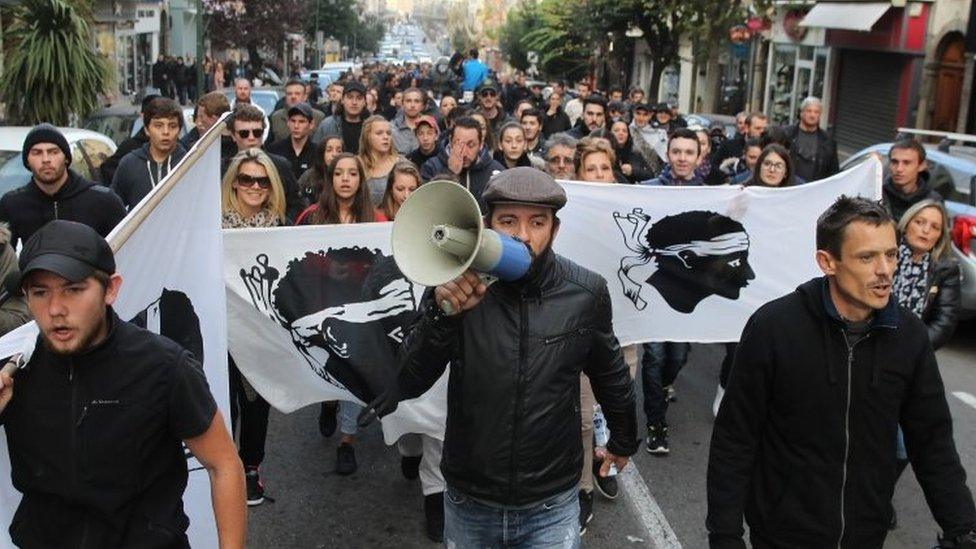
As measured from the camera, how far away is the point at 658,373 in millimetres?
Answer: 6168

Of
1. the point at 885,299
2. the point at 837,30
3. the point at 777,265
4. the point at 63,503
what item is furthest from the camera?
the point at 837,30

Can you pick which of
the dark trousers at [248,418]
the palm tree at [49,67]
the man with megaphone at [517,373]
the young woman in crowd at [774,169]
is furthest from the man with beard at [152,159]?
the palm tree at [49,67]

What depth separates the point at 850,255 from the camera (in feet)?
9.94

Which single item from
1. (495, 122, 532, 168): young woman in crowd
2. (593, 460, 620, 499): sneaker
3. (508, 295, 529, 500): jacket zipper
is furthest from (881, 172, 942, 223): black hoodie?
(508, 295, 529, 500): jacket zipper

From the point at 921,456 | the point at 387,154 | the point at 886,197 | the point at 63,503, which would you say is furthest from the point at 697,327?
the point at 63,503

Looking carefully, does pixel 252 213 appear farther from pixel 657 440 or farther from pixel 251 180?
pixel 657 440

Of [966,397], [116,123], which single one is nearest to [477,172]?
[966,397]

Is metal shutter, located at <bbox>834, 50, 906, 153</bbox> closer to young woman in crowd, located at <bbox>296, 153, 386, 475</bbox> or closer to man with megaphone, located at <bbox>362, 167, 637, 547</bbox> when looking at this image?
young woman in crowd, located at <bbox>296, 153, 386, 475</bbox>

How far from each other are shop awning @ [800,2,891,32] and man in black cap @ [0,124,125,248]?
2421 cm

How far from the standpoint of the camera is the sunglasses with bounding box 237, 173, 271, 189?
5.49 m

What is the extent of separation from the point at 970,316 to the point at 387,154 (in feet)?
15.9

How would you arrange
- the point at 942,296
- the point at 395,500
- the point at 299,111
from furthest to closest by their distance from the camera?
the point at 299,111 < the point at 395,500 < the point at 942,296

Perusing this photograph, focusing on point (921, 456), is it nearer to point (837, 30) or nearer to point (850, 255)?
point (850, 255)

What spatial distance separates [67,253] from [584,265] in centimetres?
387
